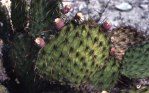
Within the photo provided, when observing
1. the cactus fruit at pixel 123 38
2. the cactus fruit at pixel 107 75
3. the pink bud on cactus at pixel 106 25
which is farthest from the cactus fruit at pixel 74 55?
the cactus fruit at pixel 123 38

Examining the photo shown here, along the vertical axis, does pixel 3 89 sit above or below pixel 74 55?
below

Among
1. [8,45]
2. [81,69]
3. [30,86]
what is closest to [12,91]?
[30,86]

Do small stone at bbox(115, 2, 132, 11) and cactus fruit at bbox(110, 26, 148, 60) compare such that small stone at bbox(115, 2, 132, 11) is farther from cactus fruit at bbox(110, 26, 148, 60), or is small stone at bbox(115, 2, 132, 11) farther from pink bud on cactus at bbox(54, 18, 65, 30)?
pink bud on cactus at bbox(54, 18, 65, 30)

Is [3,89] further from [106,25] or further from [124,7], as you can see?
[124,7]

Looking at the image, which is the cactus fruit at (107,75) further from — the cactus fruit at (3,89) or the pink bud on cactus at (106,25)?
the cactus fruit at (3,89)

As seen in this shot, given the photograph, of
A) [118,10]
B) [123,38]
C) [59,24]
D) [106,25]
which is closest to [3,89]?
[59,24]

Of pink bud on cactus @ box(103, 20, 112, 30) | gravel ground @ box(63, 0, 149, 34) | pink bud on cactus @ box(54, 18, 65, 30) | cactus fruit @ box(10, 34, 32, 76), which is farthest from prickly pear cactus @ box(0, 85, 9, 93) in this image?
gravel ground @ box(63, 0, 149, 34)

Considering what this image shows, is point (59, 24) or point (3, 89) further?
point (3, 89)
